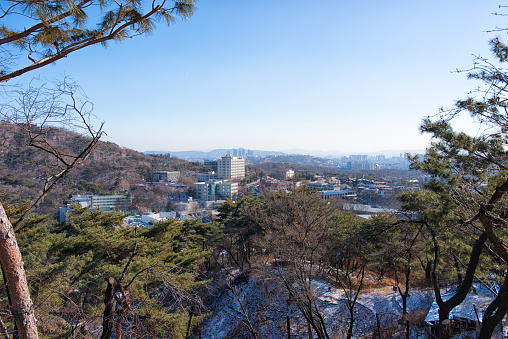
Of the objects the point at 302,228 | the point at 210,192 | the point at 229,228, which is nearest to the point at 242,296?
the point at 229,228

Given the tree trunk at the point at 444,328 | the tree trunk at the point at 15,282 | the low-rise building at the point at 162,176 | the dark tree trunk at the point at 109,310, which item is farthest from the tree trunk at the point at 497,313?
the low-rise building at the point at 162,176

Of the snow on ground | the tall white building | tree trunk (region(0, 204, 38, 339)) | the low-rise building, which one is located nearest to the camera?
tree trunk (region(0, 204, 38, 339))

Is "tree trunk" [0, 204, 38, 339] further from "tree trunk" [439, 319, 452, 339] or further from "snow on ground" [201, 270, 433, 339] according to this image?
"snow on ground" [201, 270, 433, 339]

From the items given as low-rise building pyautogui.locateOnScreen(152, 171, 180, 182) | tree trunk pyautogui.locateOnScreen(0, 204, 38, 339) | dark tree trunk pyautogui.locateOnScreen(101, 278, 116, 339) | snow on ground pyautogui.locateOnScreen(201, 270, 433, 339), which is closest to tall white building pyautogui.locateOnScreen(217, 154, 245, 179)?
low-rise building pyautogui.locateOnScreen(152, 171, 180, 182)

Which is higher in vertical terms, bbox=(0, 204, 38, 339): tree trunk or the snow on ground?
bbox=(0, 204, 38, 339): tree trunk

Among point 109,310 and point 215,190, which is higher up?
point 109,310

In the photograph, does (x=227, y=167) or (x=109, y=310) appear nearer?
(x=109, y=310)

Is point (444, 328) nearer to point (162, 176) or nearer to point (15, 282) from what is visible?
point (15, 282)

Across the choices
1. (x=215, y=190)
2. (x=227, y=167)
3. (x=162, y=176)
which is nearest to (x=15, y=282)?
(x=215, y=190)
